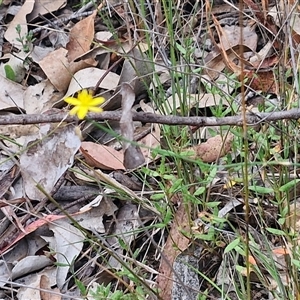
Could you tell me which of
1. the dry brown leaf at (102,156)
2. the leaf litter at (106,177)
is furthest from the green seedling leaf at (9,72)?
the dry brown leaf at (102,156)

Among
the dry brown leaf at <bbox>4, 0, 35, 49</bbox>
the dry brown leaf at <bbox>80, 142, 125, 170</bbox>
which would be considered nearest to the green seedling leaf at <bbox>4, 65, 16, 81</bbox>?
the dry brown leaf at <bbox>4, 0, 35, 49</bbox>

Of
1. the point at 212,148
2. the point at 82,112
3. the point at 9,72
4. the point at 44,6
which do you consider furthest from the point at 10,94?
the point at 82,112

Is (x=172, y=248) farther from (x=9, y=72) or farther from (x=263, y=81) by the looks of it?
(x=9, y=72)

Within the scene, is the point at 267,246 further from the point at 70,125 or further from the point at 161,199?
the point at 70,125

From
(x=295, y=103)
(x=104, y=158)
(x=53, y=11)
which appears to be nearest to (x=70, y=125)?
(x=104, y=158)

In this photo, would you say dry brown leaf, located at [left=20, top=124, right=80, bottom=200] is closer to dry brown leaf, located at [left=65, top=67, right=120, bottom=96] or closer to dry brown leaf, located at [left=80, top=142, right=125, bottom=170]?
dry brown leaf, located at [left=80, top=142, right=125, bottom=170]

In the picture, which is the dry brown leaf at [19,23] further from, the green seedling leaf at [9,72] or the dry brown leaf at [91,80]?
the dry brown leaf at [91,80]
